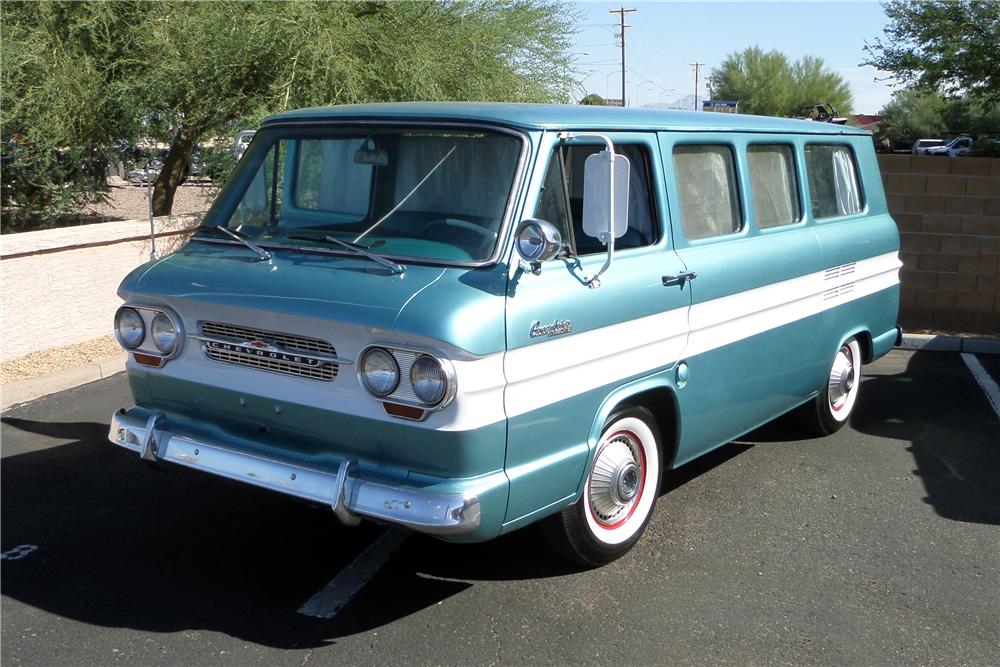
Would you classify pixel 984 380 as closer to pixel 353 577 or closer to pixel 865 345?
pixel 865 345

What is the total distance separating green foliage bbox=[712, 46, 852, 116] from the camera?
194ft

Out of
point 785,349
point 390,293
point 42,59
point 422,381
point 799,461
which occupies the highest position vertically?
point 42,59

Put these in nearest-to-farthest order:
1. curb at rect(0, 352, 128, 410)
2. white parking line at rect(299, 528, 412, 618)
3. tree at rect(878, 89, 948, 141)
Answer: white parking line at rect(299, 528, 412, 618), curb at rect(0, 352, 128, 410), tree at rect(878, 89, 948, 141)

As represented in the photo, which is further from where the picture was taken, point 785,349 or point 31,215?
point 31,215

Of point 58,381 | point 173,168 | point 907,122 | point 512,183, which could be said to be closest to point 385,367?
point 512,183

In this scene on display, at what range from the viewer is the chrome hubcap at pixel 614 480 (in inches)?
183

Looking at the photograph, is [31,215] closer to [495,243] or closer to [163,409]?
[163,409]

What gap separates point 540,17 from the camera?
13.2 meters

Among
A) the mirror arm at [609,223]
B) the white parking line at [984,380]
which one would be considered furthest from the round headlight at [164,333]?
the white parking line at [984,380]

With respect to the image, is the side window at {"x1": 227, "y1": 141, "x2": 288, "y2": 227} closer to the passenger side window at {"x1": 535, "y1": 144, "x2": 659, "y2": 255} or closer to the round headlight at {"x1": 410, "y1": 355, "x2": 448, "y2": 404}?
the passenger side window at {"x1": 535, "y1": 144, "x2": 659, "y2": 255}

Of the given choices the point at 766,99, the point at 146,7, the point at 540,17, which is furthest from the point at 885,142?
the point at 146,7

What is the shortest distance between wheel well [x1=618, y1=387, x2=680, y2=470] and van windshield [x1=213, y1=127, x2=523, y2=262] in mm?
1237

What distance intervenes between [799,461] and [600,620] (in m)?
2.67

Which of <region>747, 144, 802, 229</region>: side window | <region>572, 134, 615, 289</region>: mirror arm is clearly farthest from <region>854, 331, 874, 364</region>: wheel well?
<region>572, 134, 615, 289</region>: mirror arm
